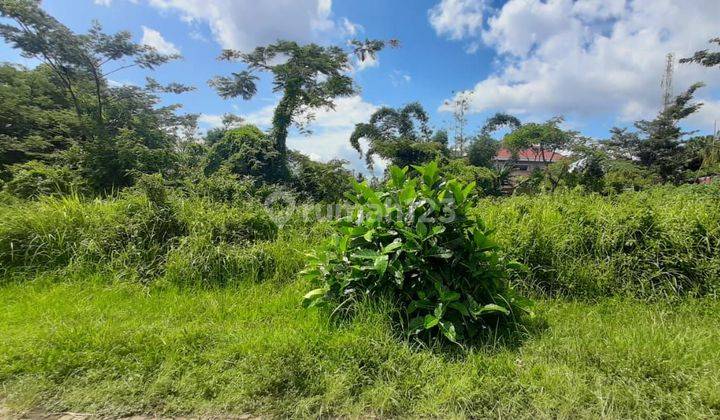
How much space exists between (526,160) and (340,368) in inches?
751

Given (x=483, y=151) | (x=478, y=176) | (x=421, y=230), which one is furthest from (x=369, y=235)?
(x=483, y=151)

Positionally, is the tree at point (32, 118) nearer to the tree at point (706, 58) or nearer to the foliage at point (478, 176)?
the foliage at point (478, 176)

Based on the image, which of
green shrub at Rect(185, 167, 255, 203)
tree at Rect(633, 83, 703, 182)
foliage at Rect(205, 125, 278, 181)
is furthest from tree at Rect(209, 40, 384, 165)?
tree at Rect(633, 83, 703, 182)

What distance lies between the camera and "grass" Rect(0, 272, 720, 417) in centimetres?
166

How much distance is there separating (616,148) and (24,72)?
21.7m

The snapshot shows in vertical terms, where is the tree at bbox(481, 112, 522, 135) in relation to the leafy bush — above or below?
above

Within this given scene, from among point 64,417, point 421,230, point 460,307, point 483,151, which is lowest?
point 64,417

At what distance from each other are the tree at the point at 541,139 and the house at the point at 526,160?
12 centimetres

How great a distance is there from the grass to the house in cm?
1321

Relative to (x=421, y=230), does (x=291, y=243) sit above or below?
below

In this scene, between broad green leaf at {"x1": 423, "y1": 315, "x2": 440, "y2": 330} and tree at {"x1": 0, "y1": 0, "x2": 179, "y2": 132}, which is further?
tree at {"x1": 0, "y1": 0, "x2": 179, "y2": 132}

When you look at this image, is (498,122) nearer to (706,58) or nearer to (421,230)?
(706,58)

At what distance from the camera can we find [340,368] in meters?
1.88

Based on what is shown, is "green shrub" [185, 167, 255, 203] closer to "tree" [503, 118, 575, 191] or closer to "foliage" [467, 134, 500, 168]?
"tree" [503, 118, 575, 191]
